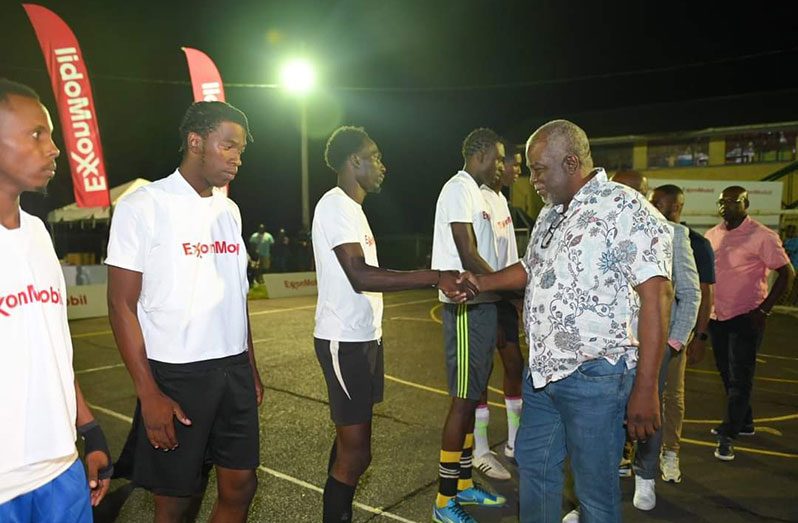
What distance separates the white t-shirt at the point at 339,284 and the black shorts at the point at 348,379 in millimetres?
56

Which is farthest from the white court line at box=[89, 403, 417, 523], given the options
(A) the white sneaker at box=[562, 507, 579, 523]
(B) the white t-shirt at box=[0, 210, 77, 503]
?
(B) the white t-shirt at box=[0, 210, 77, 503]

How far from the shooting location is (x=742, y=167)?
23766 millimetres

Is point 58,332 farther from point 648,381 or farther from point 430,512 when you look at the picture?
point 430,512

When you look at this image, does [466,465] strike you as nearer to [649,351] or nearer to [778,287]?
[649,351]

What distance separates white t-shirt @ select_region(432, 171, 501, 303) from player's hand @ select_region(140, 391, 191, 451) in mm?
Result: 1955

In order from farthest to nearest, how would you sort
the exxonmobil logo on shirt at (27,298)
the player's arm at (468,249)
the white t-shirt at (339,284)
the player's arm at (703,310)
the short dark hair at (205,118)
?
the player's arm at (703,310), the player's arm at (468,249), the white t-shirt at (339,284), the short dark hair at (205,118), the exxonmobil logo on shirt at (27,298)

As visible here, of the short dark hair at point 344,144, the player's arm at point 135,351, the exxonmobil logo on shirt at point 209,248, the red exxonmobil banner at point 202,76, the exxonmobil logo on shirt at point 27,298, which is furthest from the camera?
the red exxonmobil banner at point 202,76

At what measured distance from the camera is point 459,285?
3705mm

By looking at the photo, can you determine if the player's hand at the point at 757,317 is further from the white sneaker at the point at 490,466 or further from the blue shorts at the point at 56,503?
the blue shorts at the point at 56,503

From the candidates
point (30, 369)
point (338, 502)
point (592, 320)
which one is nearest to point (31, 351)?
A: point (30, 369)

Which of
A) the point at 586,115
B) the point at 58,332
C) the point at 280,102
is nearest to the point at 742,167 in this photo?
the point at 586,115

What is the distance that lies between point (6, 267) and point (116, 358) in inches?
309

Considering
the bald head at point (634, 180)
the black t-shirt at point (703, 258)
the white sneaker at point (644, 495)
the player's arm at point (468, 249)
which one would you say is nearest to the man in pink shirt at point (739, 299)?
the black t-shirt at point (703, 258)

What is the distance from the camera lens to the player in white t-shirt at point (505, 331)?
14.9ft
